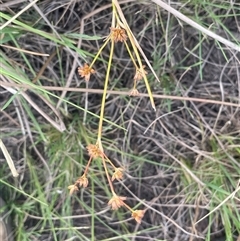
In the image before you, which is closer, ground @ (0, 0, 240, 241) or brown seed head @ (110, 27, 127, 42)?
brown seed head @ (110, 27, 127, 42)

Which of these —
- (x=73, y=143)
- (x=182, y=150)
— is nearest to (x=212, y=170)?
Answer: (x=182, y=150)

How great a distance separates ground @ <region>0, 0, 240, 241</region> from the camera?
113cm

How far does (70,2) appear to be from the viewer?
1071mm

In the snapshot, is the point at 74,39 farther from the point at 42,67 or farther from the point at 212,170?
the point at 212,170

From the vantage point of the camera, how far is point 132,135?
1.20 m

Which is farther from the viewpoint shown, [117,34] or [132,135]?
[132,135]

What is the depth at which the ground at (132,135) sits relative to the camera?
1134 mm

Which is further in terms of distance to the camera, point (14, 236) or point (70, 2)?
point (14, 236)

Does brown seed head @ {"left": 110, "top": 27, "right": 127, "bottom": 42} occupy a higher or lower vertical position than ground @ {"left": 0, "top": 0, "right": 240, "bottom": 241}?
higher

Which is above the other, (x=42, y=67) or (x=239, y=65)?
(x=42, y=67)

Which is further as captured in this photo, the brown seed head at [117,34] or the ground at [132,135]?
the ground at [132,135]

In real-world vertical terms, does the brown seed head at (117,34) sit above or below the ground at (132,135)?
above

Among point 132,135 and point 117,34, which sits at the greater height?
point 117,34

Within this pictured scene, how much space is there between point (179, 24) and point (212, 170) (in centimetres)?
34
